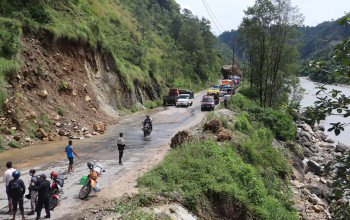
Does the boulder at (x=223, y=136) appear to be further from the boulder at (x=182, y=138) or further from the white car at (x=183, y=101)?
the white car at (x=183, y=101)

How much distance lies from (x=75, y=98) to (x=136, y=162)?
36.6 feet

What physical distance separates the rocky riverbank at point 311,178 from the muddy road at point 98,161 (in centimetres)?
691

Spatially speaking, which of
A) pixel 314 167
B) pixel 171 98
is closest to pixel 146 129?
pixel 314 167

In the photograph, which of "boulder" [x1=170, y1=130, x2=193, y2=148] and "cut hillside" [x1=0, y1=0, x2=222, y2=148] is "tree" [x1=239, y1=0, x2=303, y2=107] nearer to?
"cut hillside" [x1=0, y1=0, x2=222, y2=148]

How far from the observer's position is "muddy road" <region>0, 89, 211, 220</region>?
8.48 m

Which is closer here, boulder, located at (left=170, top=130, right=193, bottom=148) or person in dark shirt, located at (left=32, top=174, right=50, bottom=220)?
person in dark shirt, located at (left=32, top=174, right=50, bottom=220)

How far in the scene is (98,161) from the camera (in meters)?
13.1

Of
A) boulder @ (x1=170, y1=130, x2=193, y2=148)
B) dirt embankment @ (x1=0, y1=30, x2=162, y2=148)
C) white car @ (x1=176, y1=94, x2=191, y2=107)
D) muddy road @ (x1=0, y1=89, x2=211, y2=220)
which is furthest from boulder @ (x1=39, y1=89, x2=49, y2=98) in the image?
white car @ (x1=176, y1=94, x2=191, y2=107)

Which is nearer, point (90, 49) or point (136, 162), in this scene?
point (136, 162)

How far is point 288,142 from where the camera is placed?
25047 millimetres

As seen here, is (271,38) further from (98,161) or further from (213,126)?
(98,161)

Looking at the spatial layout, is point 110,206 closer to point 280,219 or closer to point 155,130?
point 280,219

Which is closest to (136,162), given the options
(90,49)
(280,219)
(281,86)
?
(280,219)

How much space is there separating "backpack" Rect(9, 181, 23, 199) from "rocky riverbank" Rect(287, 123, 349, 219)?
8.02 m
